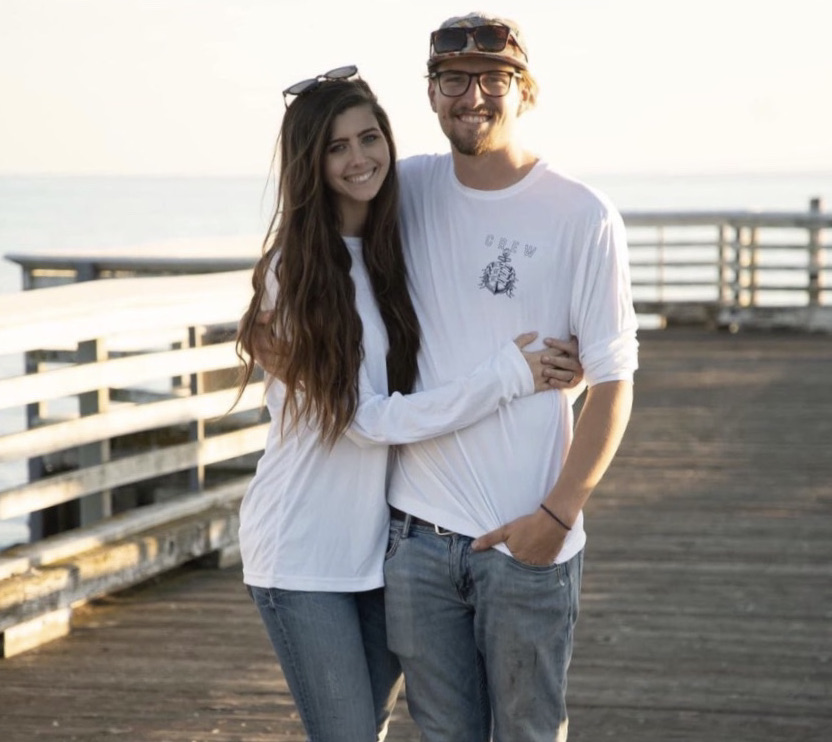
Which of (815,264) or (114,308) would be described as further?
(815,264)

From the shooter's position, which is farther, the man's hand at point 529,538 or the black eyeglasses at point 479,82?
the black eyeglasses at point 479,82

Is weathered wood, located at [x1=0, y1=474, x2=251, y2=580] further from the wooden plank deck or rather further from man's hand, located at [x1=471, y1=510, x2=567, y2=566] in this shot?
man's hand, located at [x1=471, y1=510, x2=567, y2=566]

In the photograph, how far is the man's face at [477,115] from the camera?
3.07m

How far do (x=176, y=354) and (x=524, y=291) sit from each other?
340 centimetres

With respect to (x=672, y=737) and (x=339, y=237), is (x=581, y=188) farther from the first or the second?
(x=672, y=737)

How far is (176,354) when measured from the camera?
6.28m

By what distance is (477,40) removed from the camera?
10.1 feet

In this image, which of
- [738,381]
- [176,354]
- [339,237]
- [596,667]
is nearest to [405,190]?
[339,237]

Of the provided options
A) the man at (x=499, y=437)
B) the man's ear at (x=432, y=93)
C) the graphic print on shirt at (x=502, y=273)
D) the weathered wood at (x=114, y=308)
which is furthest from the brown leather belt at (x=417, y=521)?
the weathered wood at (x=114, y=308)

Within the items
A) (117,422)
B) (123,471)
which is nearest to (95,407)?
(117,422)

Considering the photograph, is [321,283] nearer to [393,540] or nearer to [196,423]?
[393,540]

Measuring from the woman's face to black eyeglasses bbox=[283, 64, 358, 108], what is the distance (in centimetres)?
7

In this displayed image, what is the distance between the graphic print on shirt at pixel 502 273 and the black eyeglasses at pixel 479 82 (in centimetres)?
27

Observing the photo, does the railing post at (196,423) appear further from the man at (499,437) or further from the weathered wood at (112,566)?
the man at (499,437)
